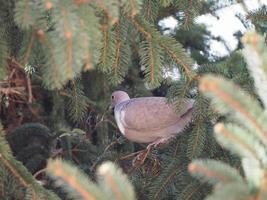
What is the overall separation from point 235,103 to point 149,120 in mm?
2093

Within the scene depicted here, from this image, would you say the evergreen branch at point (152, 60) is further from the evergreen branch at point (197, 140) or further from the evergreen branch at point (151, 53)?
the evergreen branch at point (197, 140)

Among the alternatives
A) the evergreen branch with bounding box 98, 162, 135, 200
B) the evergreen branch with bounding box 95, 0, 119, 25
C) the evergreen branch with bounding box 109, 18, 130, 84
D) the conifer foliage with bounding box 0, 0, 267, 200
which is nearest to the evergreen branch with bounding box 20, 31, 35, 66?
the conifer foliage with bounding box 0, 0, 267, 200

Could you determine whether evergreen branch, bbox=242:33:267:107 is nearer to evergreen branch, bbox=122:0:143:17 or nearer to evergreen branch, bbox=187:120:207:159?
evergreen branch, bbox=122:0:143:17

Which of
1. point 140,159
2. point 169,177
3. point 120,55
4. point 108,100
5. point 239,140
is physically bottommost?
point 108,100

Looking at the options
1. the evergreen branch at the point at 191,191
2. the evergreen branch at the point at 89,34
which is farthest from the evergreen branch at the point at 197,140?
the evergreen branch at the point at 89,34

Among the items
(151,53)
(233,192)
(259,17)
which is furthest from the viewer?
(259,17)

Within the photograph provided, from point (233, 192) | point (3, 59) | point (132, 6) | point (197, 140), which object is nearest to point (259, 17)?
point (197, 140)

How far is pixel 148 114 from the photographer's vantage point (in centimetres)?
323

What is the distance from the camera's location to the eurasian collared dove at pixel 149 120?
3.04m

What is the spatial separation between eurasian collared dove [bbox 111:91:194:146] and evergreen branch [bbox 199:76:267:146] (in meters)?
1.66

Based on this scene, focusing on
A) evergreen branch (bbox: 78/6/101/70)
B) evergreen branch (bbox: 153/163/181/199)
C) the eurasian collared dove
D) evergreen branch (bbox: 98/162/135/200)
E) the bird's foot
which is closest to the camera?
evergreen branch (bbox: 98/162/135/200)

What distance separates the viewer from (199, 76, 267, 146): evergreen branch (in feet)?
3.71

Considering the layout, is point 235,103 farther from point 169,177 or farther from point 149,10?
point 149,10

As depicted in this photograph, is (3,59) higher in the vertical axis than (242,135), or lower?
lower
